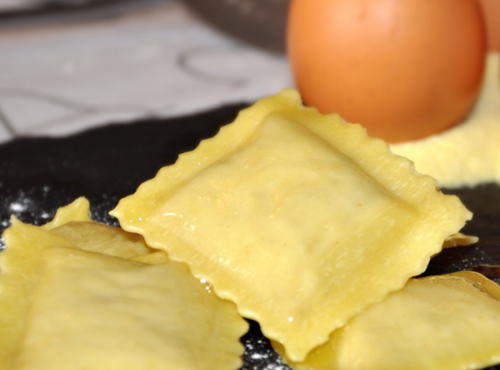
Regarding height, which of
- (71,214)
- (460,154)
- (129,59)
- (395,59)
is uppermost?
(395,59)

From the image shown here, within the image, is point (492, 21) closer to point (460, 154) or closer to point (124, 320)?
point (460, 154)

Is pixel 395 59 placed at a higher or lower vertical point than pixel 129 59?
higher

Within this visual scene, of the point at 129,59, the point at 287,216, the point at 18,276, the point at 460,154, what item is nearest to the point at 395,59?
the point at 460,154

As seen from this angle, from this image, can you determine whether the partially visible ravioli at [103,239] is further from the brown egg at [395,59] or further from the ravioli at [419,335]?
the brown egg at [395,59]

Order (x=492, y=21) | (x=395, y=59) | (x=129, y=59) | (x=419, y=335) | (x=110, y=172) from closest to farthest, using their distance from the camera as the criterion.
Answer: (x=419, y=335) → (x=395, y=59) → (x=110, y=172) → (x=492, y=21) → (x=129, y=59)

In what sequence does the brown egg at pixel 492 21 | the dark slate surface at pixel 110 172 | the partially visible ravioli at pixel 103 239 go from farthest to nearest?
the brown egg at pixel 492 21 < the dark slate surface at pixel 110 172 < the partially visible ravioli at pixel 103 239

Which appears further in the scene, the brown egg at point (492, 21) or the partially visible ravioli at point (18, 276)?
the brown egg at point (492, 21)

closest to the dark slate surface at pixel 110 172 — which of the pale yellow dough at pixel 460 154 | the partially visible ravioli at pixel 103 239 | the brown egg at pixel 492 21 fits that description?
→ the pale yellow dough at pixel 460 154

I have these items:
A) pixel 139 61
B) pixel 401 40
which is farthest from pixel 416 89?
pixel 139 61

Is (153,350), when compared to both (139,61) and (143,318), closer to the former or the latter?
(143,318)
